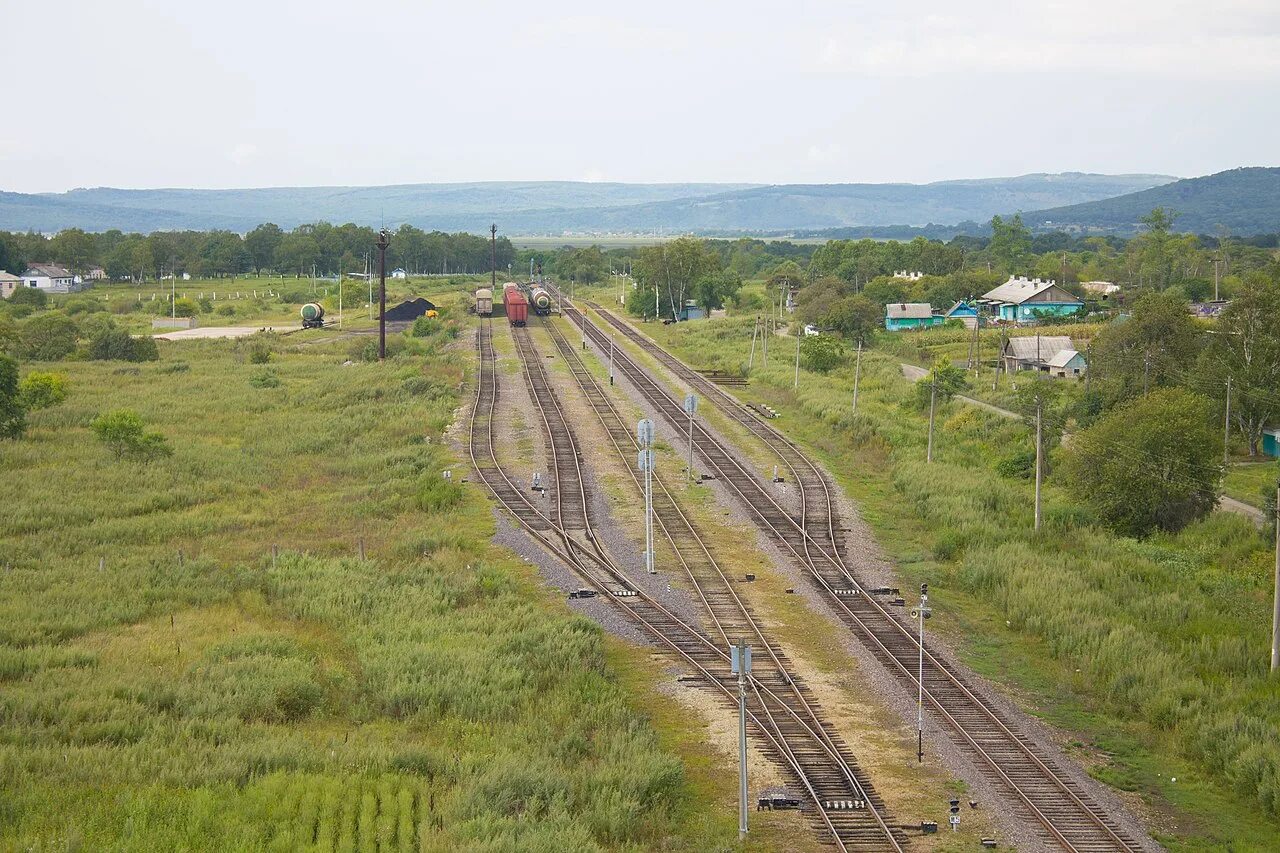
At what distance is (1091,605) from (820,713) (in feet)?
24.2

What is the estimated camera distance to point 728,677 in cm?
2062

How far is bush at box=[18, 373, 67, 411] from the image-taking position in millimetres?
45500

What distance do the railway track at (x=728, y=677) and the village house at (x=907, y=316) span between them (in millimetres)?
56656

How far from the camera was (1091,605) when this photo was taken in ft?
76.8

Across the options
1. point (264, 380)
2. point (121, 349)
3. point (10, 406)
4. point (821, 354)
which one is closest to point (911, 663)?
point (10, 406)

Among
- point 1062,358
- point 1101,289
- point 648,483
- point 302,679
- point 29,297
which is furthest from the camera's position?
point 1101,289

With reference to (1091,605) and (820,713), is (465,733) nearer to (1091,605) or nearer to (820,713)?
(820,713)

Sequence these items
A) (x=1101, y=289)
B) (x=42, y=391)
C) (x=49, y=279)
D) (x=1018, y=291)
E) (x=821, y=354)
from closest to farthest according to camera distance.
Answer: (x=42, y=391) → (x=821, y=354) → (x=1018, y=291) → (x=1101, y=289) → (x=49, y=279)

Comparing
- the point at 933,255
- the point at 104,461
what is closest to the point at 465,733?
the point at 104,461

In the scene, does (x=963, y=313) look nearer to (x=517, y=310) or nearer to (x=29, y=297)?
(x=517, y=310)

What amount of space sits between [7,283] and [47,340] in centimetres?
5436

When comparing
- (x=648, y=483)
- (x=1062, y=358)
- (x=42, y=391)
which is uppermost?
(x=1062, y=358)

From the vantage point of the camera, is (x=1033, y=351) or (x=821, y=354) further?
(x=1033, y=351)

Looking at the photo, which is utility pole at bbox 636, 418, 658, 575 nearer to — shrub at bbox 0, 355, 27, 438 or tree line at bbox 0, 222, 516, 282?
shrub at bbox 0, 355, 27, 438
